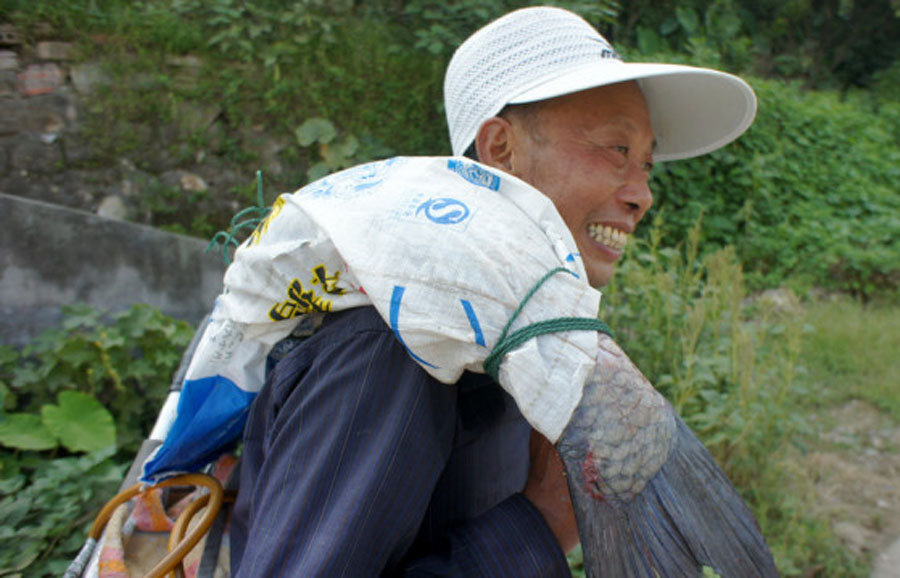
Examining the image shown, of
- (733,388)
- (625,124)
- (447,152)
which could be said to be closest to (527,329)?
(625,124)

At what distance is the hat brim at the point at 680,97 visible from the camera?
118cm

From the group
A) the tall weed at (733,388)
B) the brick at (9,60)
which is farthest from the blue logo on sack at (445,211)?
the brick at (9,60)

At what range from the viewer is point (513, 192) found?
1002 millimetres

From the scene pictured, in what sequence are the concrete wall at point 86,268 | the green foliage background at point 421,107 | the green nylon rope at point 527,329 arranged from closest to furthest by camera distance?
the green nylon rope at point 527,329 < the concrete wall at point 86,268 < the green foliage background at point 421,107

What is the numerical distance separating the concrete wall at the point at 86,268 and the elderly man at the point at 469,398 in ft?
8.94

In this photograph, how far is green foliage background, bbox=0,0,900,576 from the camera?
2.55 m

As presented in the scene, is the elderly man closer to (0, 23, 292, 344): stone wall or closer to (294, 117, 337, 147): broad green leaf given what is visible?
(0, 23, 292, 344): stone wall

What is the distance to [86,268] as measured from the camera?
11.2ft

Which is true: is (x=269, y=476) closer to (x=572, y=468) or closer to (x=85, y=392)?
(x=572, y=468)

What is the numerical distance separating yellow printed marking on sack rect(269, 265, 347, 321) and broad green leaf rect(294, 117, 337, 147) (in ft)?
12.8

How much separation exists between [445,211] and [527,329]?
8.3 inches

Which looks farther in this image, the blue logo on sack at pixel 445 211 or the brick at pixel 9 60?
the brick at pixel 9 60

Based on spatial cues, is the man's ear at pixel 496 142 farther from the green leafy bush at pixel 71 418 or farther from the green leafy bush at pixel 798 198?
the green leafy bush at pixel 798 198

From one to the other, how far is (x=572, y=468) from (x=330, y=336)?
1.43ft
